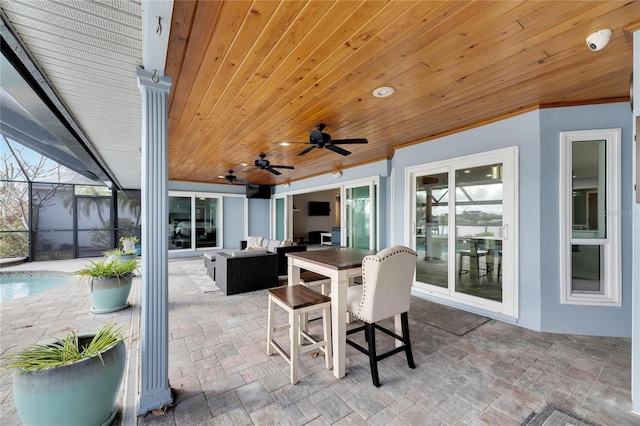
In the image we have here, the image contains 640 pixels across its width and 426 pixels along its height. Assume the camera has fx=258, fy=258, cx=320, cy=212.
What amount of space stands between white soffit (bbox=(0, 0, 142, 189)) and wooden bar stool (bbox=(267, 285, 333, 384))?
7.19 ft

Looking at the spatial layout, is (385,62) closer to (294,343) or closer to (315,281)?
(315,281)

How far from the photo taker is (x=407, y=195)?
4.47m

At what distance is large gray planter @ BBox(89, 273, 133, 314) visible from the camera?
352 centimetres

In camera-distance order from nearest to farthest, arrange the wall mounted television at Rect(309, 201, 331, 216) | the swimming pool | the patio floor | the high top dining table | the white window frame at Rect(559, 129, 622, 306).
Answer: the patio floor < the high top dining table < the white window frame at Rect(559, 129, 622, 306) < the swimming pool < the wall mounted television at Rect(309, 201, 331, 216)

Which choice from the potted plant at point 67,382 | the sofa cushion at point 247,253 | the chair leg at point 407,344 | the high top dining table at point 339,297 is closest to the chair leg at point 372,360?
the high top dining table at point 339,297

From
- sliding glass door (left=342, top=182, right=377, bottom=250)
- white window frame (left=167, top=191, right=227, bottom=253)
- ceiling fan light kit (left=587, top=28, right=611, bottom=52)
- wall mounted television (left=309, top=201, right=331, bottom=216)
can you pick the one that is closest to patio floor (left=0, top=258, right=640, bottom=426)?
ceiling fan light kit (left=587, top=28, right=611, bottom=52)

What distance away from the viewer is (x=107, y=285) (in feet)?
11.7

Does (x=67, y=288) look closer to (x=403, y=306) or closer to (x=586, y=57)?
(x=403, y=306)

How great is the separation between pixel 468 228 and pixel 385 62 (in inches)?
107

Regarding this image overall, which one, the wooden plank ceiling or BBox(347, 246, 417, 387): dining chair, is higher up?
the wooden plank ceiling

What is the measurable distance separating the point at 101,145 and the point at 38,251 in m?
6.51

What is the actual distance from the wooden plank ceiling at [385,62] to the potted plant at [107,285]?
7.27 ft

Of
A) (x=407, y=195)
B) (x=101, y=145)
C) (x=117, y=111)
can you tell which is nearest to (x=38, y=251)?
(x=101, y=145)

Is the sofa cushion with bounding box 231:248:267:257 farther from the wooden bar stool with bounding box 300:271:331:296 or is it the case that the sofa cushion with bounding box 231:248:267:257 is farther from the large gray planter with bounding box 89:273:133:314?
the wooden bar stool with bounding box 300:271:331:296
